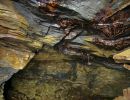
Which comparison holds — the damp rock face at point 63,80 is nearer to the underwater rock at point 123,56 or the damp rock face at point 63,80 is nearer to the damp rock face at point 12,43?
the damp rock face at point 12,43

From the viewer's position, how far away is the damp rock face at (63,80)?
10.9m

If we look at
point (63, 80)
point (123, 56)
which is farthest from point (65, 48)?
point (123, 56)

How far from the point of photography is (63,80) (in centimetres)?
1136

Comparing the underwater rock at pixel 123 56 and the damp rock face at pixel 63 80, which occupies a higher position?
the underwater rock at pixel 123 56

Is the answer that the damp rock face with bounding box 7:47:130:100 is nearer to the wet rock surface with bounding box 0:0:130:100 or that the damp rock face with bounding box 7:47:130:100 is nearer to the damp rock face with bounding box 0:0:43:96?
the wet rock surface with bounding box 0:0:130:100

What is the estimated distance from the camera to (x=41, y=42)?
1002 centimetres

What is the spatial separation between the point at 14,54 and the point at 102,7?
13.0 ft

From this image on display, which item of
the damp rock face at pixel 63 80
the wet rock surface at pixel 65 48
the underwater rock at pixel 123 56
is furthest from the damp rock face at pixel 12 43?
the underwater rock at pixel 123 56

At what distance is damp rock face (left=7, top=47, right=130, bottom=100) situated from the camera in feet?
35.7

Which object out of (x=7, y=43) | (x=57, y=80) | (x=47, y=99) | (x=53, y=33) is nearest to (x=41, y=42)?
(x=53, y=33)

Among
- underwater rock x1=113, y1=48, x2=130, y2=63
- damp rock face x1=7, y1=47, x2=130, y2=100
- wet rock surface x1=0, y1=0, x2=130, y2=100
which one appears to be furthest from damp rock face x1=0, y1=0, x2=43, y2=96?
underwater rock x1=113, y1=48, x2=130, y2=63

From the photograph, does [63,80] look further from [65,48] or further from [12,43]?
[12,43]

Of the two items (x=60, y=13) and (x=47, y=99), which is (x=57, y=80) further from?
(x=60, y=13)

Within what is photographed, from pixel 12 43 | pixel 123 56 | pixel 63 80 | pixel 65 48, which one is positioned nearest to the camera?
pixel 123 56
